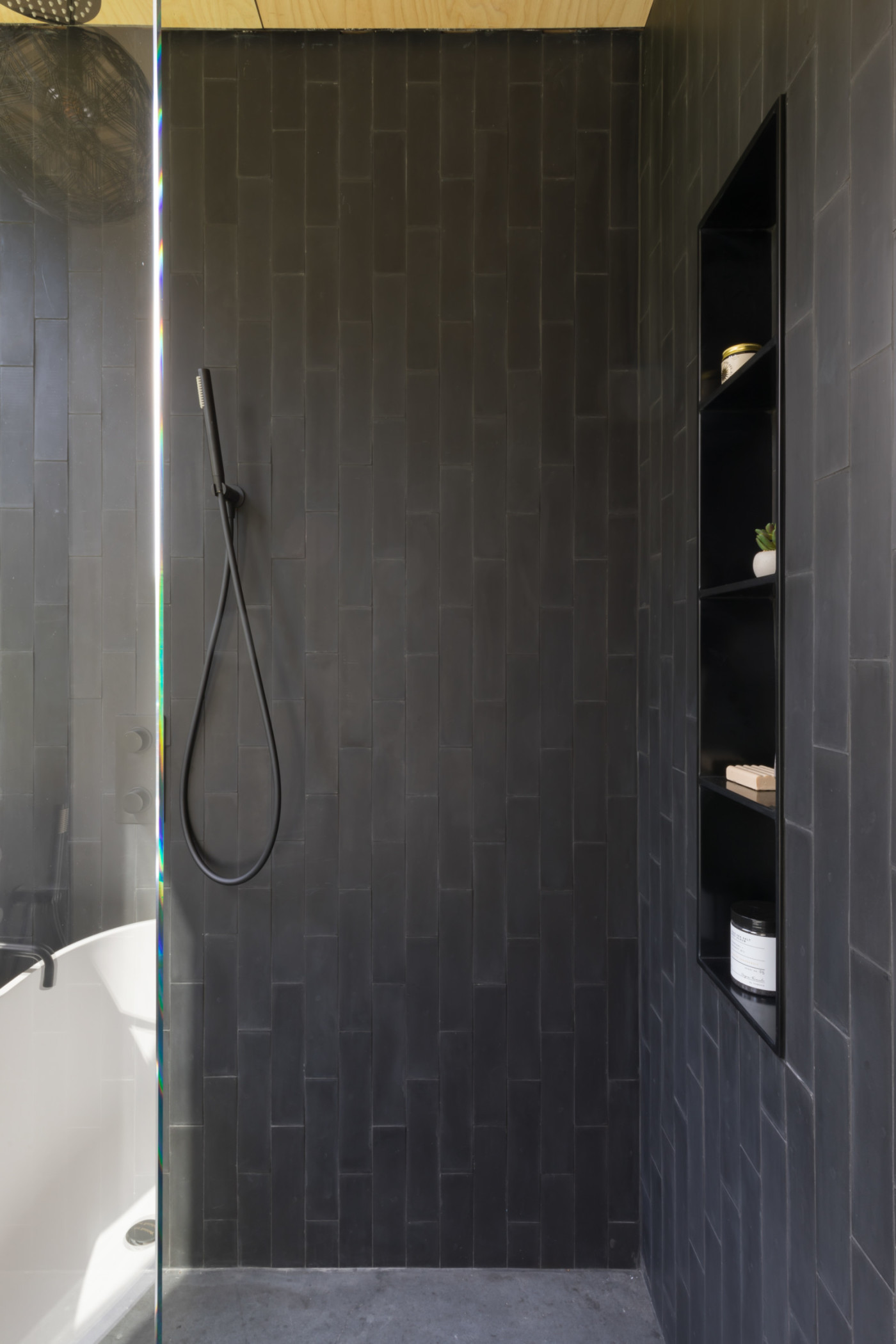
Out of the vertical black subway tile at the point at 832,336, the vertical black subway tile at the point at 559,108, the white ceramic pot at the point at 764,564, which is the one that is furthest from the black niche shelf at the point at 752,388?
the vertical black subway tile at the point at 559,108

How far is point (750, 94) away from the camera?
41.2 inches

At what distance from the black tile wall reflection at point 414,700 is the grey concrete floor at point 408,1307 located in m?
0.04

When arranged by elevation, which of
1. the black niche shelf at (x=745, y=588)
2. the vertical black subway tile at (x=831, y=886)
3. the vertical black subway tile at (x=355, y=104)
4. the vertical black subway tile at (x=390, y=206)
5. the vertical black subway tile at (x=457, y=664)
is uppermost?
the vertical black subway tile at (x=355, y=104)

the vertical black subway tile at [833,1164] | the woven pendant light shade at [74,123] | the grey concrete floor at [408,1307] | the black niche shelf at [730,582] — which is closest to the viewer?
the woven pendant light shade at [74,123]

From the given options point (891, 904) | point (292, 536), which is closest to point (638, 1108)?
point (891, 904)

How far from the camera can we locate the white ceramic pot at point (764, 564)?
1044mm

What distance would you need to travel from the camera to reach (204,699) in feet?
5.28

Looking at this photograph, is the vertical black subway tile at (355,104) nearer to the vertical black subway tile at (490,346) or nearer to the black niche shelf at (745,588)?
the vertical black subway tile at (490,346)

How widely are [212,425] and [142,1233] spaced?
4.36 ft

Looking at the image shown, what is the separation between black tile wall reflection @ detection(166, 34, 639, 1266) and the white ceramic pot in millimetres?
544

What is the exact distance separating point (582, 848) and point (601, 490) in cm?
77

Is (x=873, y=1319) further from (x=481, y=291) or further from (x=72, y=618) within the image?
(x=481, y=291)

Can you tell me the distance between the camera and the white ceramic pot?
104 centimetres

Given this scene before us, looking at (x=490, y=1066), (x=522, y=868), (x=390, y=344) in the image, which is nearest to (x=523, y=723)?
(x=522, y=868)
